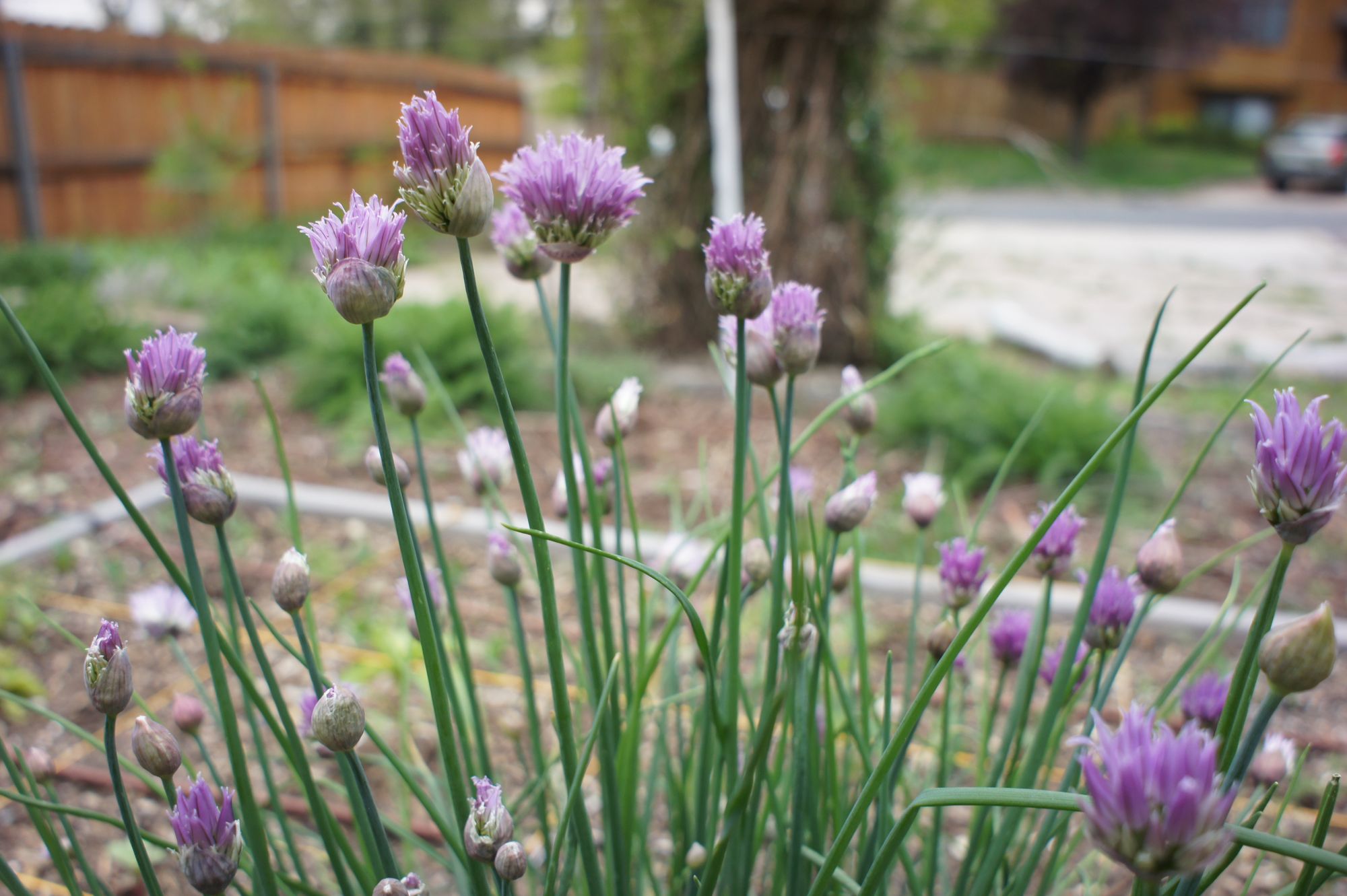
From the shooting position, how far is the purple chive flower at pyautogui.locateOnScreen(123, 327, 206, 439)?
1.92ft

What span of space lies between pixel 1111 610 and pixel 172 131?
28.1ft

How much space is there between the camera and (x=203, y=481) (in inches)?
26.5

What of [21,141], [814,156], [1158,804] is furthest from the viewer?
[21,141]

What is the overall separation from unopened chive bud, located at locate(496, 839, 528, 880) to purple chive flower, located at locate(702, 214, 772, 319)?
0.35 metres

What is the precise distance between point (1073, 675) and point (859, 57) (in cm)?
320

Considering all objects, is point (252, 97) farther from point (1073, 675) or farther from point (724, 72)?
point (1073, 675)

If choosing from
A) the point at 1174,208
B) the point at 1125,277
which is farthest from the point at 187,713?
the point at 1174,208

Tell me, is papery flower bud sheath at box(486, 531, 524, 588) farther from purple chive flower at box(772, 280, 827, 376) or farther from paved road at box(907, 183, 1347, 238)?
paved road at box(907, 183, 1347, 238)

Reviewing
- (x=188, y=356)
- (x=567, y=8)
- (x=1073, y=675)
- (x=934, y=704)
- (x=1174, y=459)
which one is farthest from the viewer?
(x=567, y=8)

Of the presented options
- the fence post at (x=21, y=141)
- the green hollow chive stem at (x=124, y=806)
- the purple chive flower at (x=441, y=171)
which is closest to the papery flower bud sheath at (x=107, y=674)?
the green hollow chive stem at (x=124, y=806)

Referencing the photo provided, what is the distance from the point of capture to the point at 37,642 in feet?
6.30

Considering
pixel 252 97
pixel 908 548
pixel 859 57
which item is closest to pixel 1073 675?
pixel 908 548

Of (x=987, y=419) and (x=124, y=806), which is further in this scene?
(x=987, y=419)

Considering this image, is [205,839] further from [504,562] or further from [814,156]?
[814,156]
